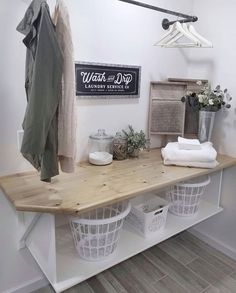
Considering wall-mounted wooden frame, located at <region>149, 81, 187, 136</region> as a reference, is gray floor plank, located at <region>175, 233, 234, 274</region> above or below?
below

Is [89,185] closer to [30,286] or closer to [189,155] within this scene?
[189,155]

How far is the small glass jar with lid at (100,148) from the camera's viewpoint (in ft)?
5.74

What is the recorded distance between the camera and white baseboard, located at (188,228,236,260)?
2162mm

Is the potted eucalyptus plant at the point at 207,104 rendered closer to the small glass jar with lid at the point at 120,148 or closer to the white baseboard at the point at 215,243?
the small glass jar with lid at the point at 120,148

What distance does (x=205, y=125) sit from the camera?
2018mm

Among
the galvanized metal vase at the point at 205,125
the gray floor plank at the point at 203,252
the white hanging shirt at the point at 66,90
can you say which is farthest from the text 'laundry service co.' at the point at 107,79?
the gray floor plank at the point at 203,252

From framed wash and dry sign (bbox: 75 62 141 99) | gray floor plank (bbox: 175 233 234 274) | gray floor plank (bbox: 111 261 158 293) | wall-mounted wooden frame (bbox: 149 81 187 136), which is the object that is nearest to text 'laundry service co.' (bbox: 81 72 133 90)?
framed wash and dry sign (bbox: 75 62 141 99)

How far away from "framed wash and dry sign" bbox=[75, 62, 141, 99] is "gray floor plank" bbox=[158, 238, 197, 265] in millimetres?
1322

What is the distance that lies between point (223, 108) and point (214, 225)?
1011 mm

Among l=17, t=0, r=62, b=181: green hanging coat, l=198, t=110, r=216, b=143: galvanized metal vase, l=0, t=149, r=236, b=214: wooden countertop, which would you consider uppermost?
l=17, t=0, r=62, b=181: green hanging coat

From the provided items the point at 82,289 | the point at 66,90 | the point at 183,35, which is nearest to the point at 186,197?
the point at 82,289

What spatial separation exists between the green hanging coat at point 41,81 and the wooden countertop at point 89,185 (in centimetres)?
25

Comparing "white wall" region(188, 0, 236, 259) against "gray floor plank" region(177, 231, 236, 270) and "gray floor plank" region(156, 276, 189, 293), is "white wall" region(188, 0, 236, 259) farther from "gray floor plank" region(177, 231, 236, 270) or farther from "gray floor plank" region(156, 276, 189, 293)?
"gray floor plank" region(156, 276, 189, 293)

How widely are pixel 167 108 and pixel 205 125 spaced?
322mm
